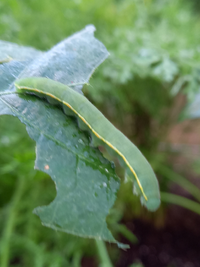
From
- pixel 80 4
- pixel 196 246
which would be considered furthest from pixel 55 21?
pixel 196 246

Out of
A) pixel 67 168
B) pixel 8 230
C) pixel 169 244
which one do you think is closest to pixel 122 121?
pixel 169 244

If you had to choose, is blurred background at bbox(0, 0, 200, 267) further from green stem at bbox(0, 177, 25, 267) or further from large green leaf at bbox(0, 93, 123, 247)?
large green leaf at bbox(0, 93, 123, 247)

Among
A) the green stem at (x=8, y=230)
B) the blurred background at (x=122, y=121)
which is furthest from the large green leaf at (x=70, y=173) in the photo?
the green stem at (x=8, y=230)

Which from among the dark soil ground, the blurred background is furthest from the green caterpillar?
the dark soil ground

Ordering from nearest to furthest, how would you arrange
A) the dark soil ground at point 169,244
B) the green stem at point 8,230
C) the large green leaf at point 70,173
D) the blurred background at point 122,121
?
the large green leaf at point 70,173
the green stem at point 8,230
the blurred background at point 122,121
the dark soil ground at point 169,244

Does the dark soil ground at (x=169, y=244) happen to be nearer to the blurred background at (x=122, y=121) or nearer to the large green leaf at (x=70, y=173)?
the blurred background at (x=122, y=121)
